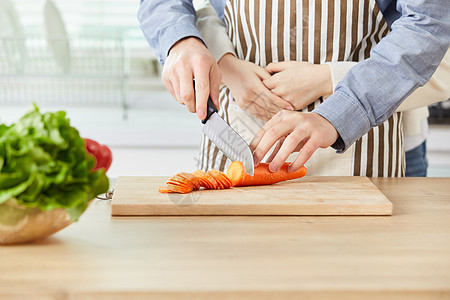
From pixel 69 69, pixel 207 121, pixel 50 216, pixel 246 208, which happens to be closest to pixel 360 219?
pixel 246 208

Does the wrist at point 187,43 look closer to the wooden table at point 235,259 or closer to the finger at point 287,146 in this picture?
the finger at point 287,146

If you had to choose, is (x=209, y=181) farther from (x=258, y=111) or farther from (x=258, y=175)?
(x=258, y=111)

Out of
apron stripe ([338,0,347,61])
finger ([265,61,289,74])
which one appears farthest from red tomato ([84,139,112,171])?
apron stripe ([338,0,347,61])

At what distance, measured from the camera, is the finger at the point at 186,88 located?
104 cm

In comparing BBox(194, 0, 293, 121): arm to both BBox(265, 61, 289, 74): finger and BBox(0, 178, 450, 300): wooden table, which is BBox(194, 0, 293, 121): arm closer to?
BBox(265, 61, 289, 74): finger

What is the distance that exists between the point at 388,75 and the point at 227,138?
0.31 meters

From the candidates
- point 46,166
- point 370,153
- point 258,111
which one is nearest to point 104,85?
point 258,111

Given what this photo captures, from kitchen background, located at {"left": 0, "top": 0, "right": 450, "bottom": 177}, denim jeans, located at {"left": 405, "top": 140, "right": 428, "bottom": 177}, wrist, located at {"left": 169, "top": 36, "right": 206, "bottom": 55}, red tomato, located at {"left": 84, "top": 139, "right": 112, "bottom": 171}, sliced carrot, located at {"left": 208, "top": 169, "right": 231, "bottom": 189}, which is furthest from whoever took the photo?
kitchen background, located at {"left": 0, "top": 0, "right": 450, "bottom": 177}

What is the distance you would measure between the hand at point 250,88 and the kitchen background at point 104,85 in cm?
146

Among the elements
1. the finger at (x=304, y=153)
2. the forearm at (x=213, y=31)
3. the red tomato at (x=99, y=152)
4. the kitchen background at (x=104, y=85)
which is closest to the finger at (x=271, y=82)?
the forearm at (x=213, y=31)

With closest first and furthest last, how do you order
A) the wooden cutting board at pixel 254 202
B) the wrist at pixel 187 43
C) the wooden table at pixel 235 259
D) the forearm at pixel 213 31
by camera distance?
the wooden table at pixel 235 259
the wooden cutting board at pixel 254 202
the wrist at pixel 187 43
the forearm at pixel 213 31

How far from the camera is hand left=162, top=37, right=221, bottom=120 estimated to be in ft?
3.38

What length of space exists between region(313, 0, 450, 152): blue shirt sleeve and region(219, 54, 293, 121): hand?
0.17 m

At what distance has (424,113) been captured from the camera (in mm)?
1374
